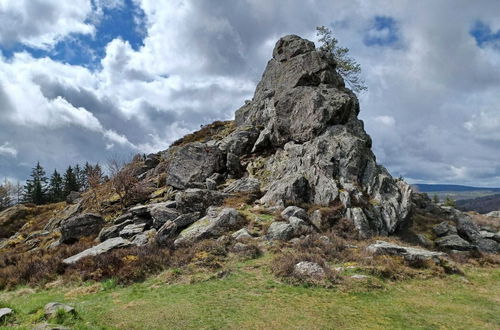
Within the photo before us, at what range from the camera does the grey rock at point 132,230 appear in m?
26.3

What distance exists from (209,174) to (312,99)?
52.8 ft

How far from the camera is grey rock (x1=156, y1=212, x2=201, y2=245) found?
78.2 feet

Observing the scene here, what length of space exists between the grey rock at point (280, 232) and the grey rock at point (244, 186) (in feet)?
33.0

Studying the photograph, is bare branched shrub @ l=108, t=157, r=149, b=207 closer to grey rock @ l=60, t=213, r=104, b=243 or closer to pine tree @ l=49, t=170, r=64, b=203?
grey rock @ l=60, t=213, r=104, b=243

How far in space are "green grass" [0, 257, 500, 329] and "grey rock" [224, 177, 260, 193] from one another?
54.0 ft

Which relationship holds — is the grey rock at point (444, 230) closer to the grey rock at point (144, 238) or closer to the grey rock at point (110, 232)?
the grey rock at point (144, 238)

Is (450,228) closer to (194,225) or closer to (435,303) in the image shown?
→ (435,303)

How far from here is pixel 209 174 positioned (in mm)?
38844

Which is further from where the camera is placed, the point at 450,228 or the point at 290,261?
the point at 450,228

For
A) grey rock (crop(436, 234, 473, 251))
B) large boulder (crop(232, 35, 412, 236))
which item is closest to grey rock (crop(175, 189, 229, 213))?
large boulder (crop(232, 35, 412, 236))

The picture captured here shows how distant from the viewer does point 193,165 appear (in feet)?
128

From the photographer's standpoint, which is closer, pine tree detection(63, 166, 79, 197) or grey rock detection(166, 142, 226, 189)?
grey rock detection(166, 142, 226, 189)

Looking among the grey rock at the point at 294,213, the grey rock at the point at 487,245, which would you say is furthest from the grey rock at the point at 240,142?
the grey rock at the point at 487,245

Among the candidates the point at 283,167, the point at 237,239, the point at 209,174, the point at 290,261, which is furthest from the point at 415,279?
the point at 209,174
